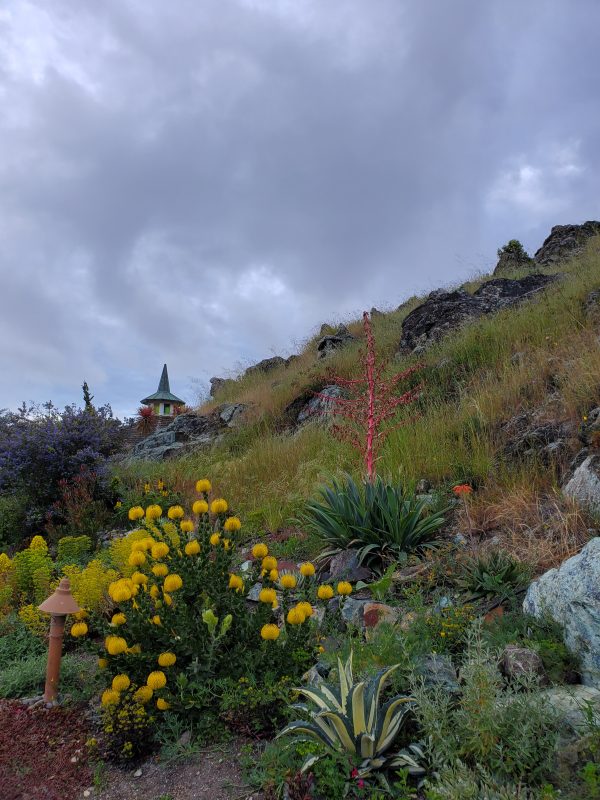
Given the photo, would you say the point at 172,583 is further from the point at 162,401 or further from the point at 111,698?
the point at 162,401

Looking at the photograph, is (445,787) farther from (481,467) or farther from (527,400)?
(527,400)

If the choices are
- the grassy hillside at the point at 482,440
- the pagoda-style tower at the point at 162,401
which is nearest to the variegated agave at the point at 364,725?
the grassy hillside at the point at 482,440

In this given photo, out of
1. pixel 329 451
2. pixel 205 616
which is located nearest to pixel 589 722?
pixel 205 616

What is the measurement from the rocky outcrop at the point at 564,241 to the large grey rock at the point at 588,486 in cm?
1263

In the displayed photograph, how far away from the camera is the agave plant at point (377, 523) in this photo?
4.01m

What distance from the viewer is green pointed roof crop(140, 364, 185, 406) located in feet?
102

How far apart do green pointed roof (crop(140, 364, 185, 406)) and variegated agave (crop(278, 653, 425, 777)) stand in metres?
29.3

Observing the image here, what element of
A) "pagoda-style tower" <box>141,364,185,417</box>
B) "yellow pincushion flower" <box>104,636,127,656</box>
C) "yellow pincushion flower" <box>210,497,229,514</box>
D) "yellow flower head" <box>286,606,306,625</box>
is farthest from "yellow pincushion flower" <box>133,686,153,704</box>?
"pagoda-style tower" <box>141,364,185,417</box>

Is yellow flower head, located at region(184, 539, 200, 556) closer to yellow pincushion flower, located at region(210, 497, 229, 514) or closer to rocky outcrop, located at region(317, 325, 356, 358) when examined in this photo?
yellow pincushion flower, located at region(210, 497, 229, 514)

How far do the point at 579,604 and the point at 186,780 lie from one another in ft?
6.02

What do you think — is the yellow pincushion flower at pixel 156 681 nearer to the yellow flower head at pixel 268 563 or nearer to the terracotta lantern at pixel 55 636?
the yellow flower head at pixel 268 563

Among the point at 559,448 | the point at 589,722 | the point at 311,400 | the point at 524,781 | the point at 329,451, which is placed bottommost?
the point at 524,781

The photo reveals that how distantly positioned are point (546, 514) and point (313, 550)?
197 centimetres

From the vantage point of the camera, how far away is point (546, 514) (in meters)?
3.78
